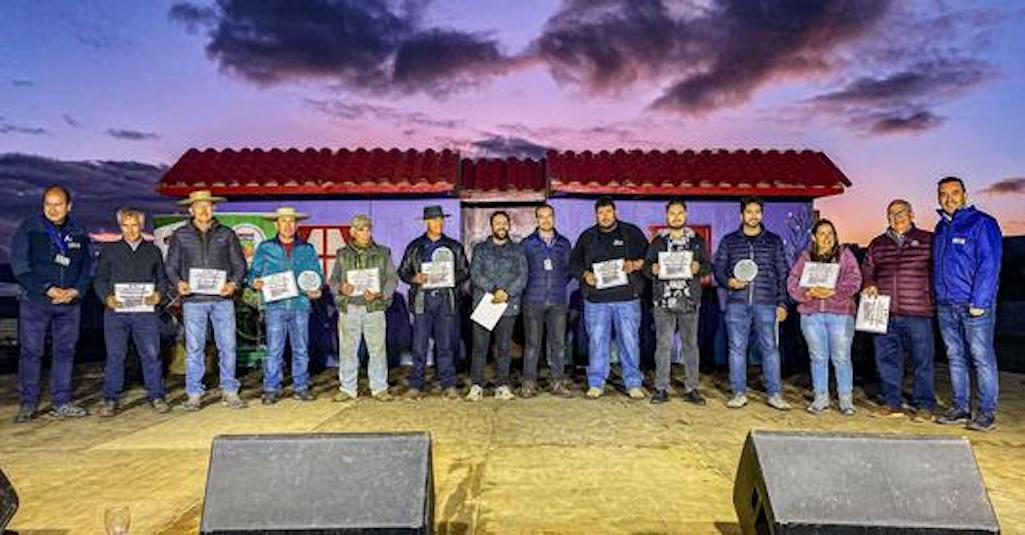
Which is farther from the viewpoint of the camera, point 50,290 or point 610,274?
point 610,274

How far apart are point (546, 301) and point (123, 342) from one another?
4367 millimetres

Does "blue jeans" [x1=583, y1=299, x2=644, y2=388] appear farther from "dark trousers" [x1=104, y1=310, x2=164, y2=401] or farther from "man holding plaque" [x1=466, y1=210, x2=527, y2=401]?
"dark trousers" [x1=104, y1=310, x2=164, y2=401]

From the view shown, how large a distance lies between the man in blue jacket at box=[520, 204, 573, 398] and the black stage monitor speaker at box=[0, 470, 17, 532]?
4.93 m

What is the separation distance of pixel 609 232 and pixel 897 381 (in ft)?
10.5

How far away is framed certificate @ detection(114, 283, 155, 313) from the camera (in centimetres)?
653

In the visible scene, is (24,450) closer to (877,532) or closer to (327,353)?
(327,353)

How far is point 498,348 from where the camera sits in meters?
7.25

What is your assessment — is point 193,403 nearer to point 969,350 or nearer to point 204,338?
point 204,338

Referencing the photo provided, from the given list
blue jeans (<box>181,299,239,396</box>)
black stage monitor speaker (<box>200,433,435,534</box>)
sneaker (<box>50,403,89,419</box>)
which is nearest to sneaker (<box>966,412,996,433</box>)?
black stage monitor speaker (<box>200,433,435,534</box>)

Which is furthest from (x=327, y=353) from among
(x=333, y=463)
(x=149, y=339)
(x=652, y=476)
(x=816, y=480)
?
(x=816, y=480)

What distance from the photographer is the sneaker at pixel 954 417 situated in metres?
5.91

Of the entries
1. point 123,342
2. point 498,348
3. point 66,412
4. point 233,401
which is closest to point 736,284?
point 498,348

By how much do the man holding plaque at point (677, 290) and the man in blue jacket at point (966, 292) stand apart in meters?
2.10

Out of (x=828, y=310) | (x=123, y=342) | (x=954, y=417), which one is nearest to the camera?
(x=954, y=417)
